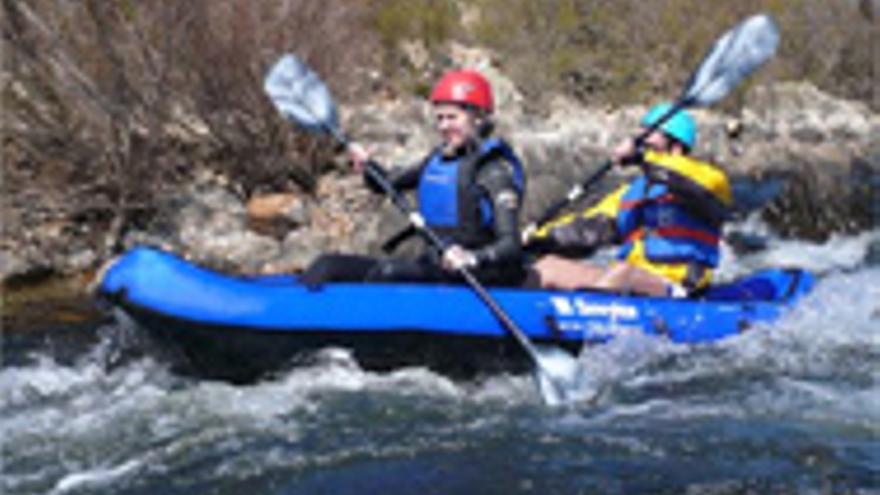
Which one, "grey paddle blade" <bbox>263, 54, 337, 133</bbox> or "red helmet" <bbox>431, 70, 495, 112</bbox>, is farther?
"grey paddle blade" <bbox>263, 54, 337, 133</bbox>

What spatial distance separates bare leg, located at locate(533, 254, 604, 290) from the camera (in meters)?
5.62

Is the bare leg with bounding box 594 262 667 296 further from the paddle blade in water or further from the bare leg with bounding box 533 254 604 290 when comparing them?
the paddle blade in water

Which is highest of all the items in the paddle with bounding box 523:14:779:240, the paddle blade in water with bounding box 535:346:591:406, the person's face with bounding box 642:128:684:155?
the paddle with bounding box 523:14:779:240

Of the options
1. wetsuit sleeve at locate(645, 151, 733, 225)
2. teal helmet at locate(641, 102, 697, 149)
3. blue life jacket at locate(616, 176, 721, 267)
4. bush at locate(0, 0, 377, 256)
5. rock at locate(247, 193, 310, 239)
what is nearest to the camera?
wetsuit sleeve at locate(645, 151, 733, 225)

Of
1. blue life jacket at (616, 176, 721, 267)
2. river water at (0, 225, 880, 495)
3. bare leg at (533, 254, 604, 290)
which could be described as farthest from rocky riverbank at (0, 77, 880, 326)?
blue life jacket at (616, 176, 721, 267)

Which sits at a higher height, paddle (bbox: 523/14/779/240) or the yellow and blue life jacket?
paddle (bbox: 523/14/779/240)

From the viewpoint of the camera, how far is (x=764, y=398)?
475 cm

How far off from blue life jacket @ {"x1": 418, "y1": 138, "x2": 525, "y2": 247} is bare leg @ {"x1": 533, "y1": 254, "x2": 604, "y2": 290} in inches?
22.2

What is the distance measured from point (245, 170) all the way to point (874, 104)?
1806 cm

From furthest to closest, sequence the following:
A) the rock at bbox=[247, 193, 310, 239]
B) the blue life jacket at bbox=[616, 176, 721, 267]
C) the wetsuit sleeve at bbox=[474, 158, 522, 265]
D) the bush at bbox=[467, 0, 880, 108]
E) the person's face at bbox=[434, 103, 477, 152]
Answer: the bush at bbox=[467, 0, 880, 108] < the rock at bbox=[247, 193, 310, 239] < the blue life jacket at bbox=[616, 176, 721, 267] < the person's face at bbox=[434, 103, 477, 152] < the wetsuit sleeve at bbox=[474, 158, 522, 265]

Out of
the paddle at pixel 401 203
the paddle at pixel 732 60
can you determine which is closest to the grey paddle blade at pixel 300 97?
the paddle at pixel 401 203

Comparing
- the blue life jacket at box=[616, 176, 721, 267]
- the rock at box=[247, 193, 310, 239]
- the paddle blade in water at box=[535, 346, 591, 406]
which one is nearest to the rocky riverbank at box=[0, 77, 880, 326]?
the rock at box=[247, 193, 310, 239]

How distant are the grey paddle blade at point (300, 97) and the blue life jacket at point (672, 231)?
69.4 inches

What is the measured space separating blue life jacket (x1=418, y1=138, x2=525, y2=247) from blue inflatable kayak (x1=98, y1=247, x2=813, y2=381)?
28cm
